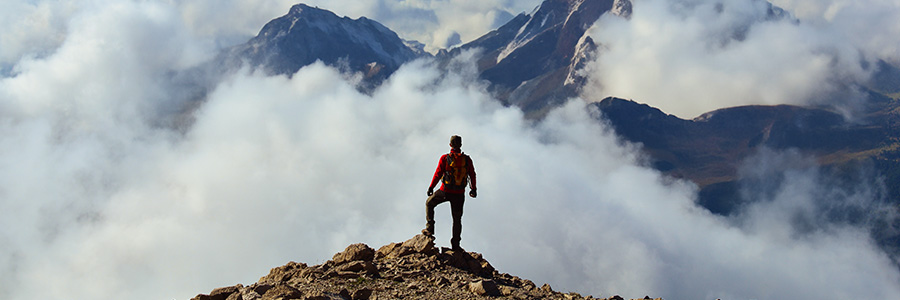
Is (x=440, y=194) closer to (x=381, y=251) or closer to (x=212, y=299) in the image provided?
(x=381, y=251)

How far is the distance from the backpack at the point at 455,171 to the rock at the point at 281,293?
9.73 meters

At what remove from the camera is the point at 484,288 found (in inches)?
1037

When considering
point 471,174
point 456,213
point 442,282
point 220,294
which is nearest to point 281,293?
point 220,294

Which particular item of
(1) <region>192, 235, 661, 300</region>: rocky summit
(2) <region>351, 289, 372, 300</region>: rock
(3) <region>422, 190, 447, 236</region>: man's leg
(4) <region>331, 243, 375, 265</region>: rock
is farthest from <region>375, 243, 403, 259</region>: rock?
(2) <region>351, 289, 372, 300</region>: rock

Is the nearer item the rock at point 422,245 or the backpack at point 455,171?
the backpack at point 455,171

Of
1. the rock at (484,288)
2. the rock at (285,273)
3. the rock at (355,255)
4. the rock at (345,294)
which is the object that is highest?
the rock at (355,255)

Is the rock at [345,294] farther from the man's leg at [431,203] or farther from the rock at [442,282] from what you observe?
the man's leg at [431,203]

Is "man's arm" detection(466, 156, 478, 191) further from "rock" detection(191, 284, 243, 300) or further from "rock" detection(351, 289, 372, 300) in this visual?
"rock" detection(191, 284, 243, 300)

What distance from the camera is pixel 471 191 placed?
32.2 meters

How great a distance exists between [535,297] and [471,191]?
7.04 m

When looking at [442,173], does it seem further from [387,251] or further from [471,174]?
[387,251]

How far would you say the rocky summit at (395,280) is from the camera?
2609 centimetres

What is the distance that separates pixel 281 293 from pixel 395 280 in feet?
18.1

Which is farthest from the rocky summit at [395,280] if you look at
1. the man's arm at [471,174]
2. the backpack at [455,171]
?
the man's arm at [471,174]
